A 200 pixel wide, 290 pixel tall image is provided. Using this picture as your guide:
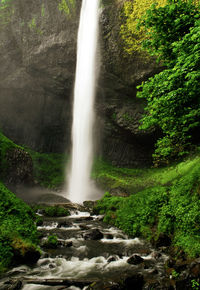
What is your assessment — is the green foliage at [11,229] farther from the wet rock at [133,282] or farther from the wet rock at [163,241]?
the wet rock at [163,241]

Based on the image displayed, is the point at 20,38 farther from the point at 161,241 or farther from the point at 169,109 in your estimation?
the point at 161,241

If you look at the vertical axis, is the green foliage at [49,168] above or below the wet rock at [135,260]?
above

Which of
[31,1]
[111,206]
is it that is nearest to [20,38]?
[31,1]

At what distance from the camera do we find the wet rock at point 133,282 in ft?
14.3

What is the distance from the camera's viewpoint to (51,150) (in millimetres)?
31562

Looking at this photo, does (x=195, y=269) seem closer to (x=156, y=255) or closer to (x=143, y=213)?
(x=156, y=255)

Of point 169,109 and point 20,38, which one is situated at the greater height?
point 20,38

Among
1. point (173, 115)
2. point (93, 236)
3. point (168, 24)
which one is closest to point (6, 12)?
point (168, 24)

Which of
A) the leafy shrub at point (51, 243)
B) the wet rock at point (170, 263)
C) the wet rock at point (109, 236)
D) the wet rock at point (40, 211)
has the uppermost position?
the wet rock at point (40, 211)

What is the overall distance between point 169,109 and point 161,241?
445cm

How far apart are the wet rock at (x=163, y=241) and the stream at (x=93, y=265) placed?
322 millimetres

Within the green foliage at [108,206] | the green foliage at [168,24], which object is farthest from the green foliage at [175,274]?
the green foliage at [168,24]

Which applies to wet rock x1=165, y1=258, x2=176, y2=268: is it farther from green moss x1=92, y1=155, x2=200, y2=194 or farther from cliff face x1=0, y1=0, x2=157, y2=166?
cliff face x1=0, y1=0, x2=157, y2=166

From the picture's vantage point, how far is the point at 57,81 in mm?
28875
